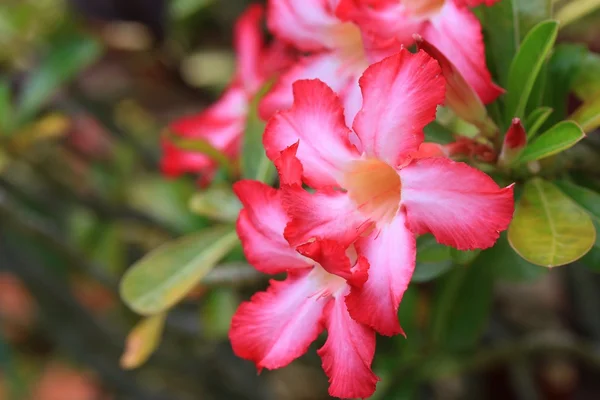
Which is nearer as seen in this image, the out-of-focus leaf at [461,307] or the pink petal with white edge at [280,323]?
the pink petal with white edge at [280,323]

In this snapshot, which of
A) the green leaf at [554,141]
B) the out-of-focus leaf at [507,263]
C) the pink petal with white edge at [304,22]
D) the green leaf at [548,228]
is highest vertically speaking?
the pink petal with white edge at [304,22]

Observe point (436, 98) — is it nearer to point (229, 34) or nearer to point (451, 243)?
point (451, 243)

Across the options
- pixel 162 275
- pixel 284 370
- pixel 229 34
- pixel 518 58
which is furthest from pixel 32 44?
pixel 518 58

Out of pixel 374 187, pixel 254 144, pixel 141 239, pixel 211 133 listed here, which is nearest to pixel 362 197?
pixel 374 187

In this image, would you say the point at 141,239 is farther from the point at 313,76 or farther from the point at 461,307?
the point at 313,76

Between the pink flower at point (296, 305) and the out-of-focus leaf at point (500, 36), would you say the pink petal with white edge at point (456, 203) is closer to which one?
the pink flower at point (296, 305)

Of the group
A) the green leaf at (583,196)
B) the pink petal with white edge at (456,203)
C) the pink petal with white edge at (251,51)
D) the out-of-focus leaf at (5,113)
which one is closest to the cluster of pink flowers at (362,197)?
the pink petal with white edge at (456,203)

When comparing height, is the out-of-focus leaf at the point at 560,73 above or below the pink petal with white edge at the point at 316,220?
below
